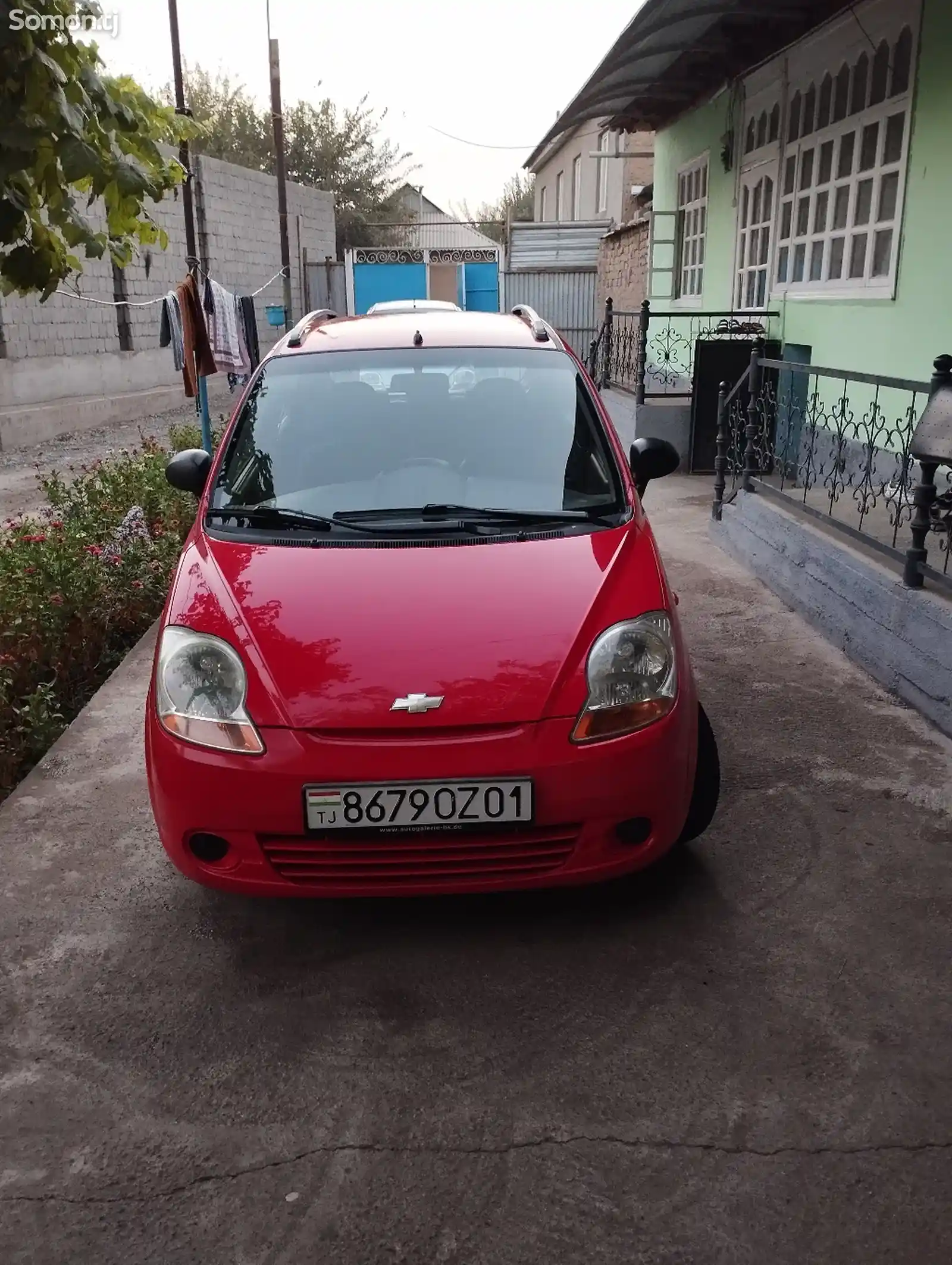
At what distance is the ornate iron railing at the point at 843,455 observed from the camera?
16.0 ft

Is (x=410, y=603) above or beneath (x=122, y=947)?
above

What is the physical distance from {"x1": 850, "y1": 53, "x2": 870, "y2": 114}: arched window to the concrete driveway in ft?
20.6

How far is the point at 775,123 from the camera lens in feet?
32.1

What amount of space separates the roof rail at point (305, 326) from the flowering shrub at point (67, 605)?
5.85 ft

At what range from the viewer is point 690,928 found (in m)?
2.97

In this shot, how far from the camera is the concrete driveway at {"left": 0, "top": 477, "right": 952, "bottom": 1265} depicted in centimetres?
202

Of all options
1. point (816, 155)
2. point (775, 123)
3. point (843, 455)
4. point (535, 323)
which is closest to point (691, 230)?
point (775, 123)

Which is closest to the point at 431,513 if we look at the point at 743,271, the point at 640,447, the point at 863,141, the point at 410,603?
the point at 410,603

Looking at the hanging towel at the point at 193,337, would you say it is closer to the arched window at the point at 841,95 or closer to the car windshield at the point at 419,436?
the car windshield at the point at 419,436

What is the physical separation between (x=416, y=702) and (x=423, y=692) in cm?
4

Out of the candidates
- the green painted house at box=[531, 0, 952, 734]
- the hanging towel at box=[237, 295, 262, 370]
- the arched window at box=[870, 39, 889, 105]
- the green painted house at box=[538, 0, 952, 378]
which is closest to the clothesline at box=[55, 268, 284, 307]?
the hanging towel at box=[237, 295, 262, 370]

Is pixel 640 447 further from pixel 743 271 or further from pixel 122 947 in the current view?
pixel 743 271

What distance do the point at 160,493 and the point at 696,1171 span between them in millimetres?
6267

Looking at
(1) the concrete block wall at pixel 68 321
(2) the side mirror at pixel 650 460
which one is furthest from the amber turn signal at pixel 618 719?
(1) the concrete block wall at pixel 68 321
